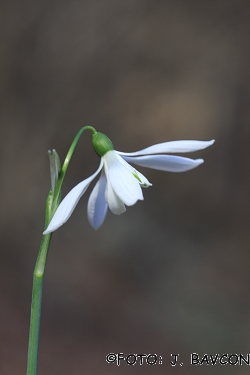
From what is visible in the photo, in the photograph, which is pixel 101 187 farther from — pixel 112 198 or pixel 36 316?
pixel 36 316

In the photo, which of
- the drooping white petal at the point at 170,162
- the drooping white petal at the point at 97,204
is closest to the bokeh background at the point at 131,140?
the drooping white petal at the point at 97,204

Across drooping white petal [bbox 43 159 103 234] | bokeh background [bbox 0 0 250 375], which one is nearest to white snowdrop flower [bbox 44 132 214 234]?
drooping white petal [bbox 43 159 103 234]

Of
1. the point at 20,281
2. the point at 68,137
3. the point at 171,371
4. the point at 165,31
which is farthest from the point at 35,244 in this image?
the point at 165,31

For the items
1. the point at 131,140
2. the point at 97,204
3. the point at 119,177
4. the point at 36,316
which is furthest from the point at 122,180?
the point at 131,140

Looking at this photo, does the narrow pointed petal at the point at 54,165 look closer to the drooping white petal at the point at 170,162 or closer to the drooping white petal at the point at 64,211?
the drooping white petal at the point at 64,211

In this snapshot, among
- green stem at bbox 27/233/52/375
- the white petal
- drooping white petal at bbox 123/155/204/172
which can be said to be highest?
drooping white petal at bbox 123/155/204/172

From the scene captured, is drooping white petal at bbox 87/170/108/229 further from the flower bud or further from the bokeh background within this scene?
the bokeh background

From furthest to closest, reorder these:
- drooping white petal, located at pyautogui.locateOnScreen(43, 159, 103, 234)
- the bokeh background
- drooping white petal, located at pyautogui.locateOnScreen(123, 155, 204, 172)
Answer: the bokeh background → drooping white petal, located at pyautogui.locateOnScreen(123, 155, 204, 172) → drooping white petal, located at pyautogui.locateOnScreen(43, 159, 103, 234)
